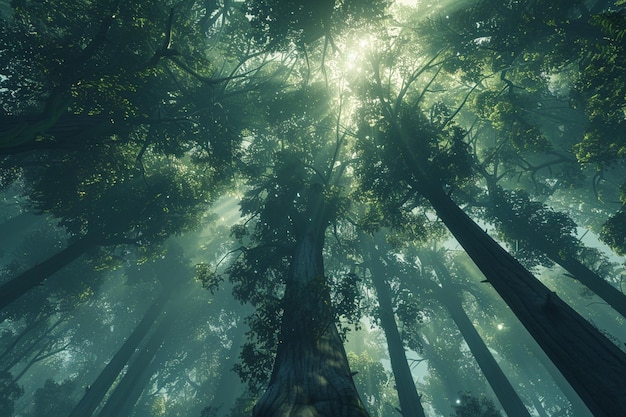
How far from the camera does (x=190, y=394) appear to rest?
43.9 metres

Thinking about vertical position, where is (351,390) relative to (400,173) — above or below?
below

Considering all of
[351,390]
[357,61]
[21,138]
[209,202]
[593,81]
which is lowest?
[351,390]

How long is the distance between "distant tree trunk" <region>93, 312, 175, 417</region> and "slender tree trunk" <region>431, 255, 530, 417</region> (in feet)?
91.6

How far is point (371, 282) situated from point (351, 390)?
64.9 ft

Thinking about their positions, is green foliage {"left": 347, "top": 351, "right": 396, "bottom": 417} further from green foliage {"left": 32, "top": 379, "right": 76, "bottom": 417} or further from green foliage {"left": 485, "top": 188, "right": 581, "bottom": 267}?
green foliage {"left": 32, "top": 379, "right": 76, "bottom": 417}

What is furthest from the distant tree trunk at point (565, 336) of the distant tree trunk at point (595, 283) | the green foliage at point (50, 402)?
the green foliage at point (50, 402)

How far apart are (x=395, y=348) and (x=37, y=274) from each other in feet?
64.1

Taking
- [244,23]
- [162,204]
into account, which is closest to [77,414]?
[162,204]

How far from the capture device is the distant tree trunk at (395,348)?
14562 mm

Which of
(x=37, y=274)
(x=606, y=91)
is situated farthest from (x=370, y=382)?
(x=606, y=91)

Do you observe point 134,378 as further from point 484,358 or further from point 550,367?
point 550,367

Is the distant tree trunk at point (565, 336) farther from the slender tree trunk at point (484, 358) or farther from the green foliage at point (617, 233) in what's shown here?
the slender tree trunk at point (484, 358)

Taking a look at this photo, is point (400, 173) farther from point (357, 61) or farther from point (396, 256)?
point (396, 256)

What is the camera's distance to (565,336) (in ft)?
13.2
